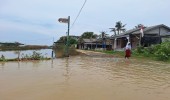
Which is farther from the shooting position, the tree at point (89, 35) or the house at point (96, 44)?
the tree at point (89, 35)

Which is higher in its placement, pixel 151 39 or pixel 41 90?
pixel 151 39

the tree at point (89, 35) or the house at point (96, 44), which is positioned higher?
the tree at point (89, 35)

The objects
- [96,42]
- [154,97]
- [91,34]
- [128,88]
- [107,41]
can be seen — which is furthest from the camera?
[91,34]

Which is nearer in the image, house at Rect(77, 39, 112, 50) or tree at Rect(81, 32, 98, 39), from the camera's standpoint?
house at Rect(77, 39, 112, 50)

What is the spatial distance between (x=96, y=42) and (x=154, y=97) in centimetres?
5638

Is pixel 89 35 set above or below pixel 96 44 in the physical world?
above

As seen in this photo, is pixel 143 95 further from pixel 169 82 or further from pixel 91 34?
pixel 91 34

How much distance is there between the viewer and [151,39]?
1515 inches

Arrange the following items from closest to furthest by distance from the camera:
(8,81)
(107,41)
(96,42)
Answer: (8,81), (107,41), (96,42)

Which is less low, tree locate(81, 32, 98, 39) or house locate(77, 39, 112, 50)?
tree locate(81, 32, 98, 39)

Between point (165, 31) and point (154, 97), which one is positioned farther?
point (165, 31)

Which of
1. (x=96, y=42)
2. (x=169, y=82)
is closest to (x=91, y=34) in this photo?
(x=96, y=42)

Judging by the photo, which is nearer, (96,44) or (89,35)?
(96,44)

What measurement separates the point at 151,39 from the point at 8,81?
30.6 m
